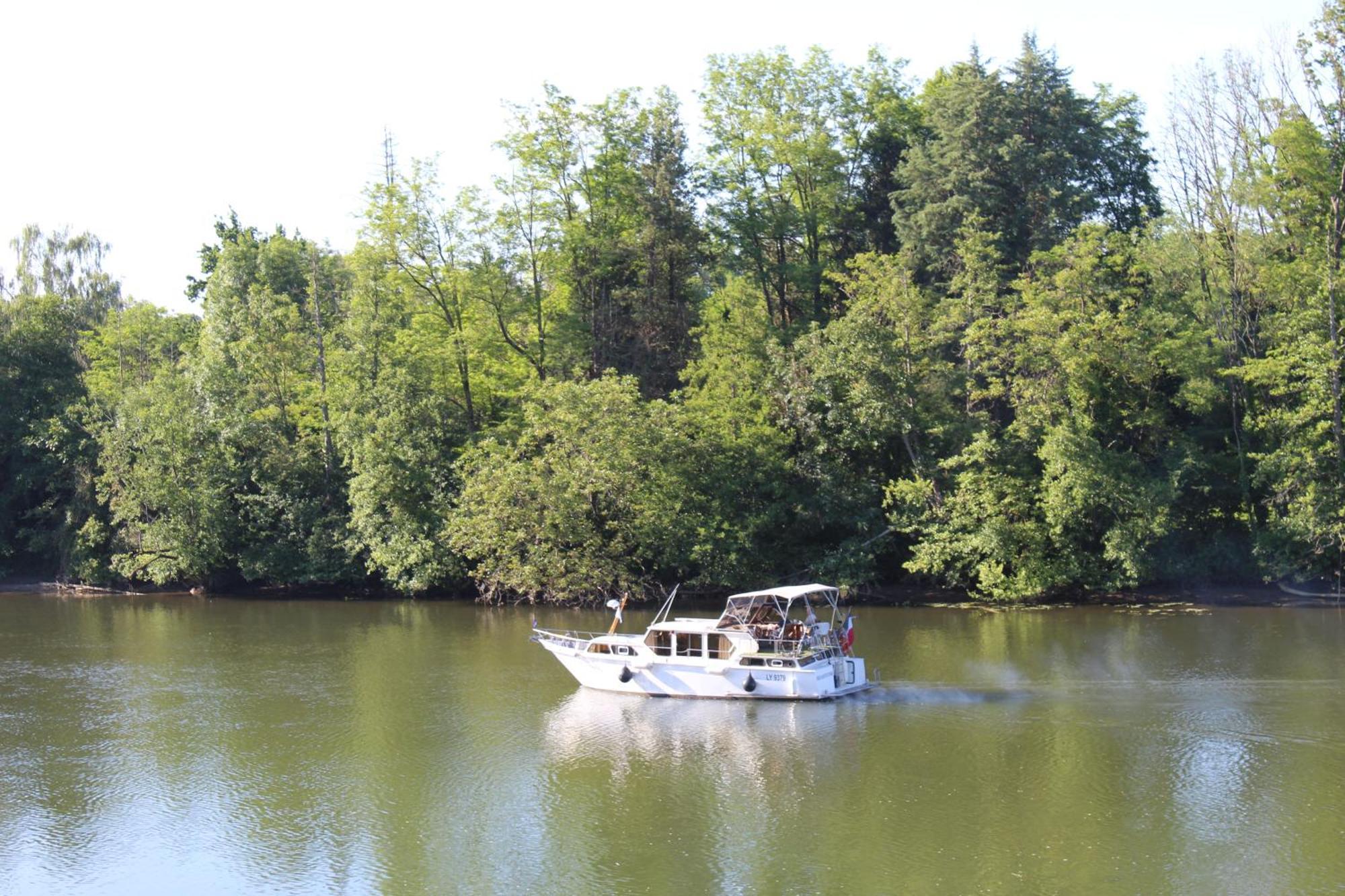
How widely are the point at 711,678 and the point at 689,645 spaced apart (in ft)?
3.51

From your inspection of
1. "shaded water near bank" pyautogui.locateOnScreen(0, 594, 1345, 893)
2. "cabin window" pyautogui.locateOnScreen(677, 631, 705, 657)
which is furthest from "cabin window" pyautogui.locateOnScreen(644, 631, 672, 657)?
"shaded water near bank" pyautogui.locateOnScreen(0, 594, 1345, 893)

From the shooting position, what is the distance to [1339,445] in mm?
41312

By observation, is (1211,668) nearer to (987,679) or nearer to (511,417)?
(987,679)

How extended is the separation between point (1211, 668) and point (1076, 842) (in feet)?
45.3

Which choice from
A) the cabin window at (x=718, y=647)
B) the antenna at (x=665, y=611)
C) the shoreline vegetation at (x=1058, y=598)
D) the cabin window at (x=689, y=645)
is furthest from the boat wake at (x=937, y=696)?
the shoreline vegetation at (x=1058, y=598)

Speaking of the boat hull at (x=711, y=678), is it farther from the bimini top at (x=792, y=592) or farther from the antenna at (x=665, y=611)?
the bimini top at (x=792, y=592)

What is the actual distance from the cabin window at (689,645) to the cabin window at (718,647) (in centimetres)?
16

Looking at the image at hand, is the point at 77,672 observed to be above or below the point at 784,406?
below

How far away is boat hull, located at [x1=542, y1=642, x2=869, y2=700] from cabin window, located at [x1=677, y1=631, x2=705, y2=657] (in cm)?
45

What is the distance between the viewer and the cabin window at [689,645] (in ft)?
99.6

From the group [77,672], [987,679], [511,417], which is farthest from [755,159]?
[77,672]

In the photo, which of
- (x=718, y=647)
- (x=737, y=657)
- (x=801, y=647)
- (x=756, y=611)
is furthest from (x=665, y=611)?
(x=801, y=647)

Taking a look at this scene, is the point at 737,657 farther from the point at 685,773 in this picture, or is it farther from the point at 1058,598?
the point at 1058,598

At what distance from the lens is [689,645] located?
99.9 feet
